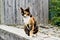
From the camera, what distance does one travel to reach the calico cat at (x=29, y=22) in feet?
12.8

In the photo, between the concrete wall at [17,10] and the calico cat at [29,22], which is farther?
the concrete wall at [17,10]

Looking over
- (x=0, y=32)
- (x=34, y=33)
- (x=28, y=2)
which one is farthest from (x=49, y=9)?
(x=34, y=33)

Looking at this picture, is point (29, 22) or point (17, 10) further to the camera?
point (17, 10)

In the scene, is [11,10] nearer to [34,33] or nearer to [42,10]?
[42,10]

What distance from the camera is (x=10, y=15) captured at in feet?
25.8

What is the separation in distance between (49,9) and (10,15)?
1.41 meters

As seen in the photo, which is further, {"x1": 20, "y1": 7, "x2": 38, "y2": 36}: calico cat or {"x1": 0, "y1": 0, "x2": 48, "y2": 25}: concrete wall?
{"x1": 0, "y1": 0, "x2": 48, "y2": 25}: concrete wall

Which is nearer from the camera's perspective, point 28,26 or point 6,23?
point 28,26

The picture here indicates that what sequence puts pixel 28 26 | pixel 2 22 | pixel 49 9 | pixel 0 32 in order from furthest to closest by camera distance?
pixel 49 9, pixel 2 22, pixel 0 32, pixel 28 26

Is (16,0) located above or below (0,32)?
above

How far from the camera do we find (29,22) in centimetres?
396

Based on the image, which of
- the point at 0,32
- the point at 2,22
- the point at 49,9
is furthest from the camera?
the point at 49,9

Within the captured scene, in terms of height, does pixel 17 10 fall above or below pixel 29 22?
below

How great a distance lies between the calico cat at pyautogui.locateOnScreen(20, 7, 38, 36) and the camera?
3.91 m
